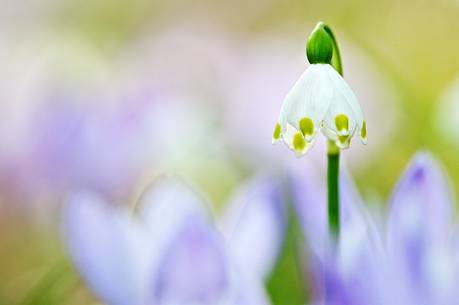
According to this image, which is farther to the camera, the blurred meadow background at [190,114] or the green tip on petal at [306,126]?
the blurred meadow background at [190,114]

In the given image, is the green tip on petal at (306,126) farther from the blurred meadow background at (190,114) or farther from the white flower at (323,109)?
the blurred meadow background at (190,114)

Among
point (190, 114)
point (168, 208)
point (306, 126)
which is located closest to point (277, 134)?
point (306, 126)

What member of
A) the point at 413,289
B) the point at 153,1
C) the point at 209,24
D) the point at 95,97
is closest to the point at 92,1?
the point at 153,1

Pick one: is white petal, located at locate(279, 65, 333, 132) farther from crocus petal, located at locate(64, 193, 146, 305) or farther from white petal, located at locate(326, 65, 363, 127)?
crocus petal, located at locate(64, 193, 146, 305)

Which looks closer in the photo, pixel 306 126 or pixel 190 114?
pixel 306 126

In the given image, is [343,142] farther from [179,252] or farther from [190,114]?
[190,114]

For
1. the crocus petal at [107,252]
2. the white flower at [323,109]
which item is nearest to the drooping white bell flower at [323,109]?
the white flower at [323,109]
